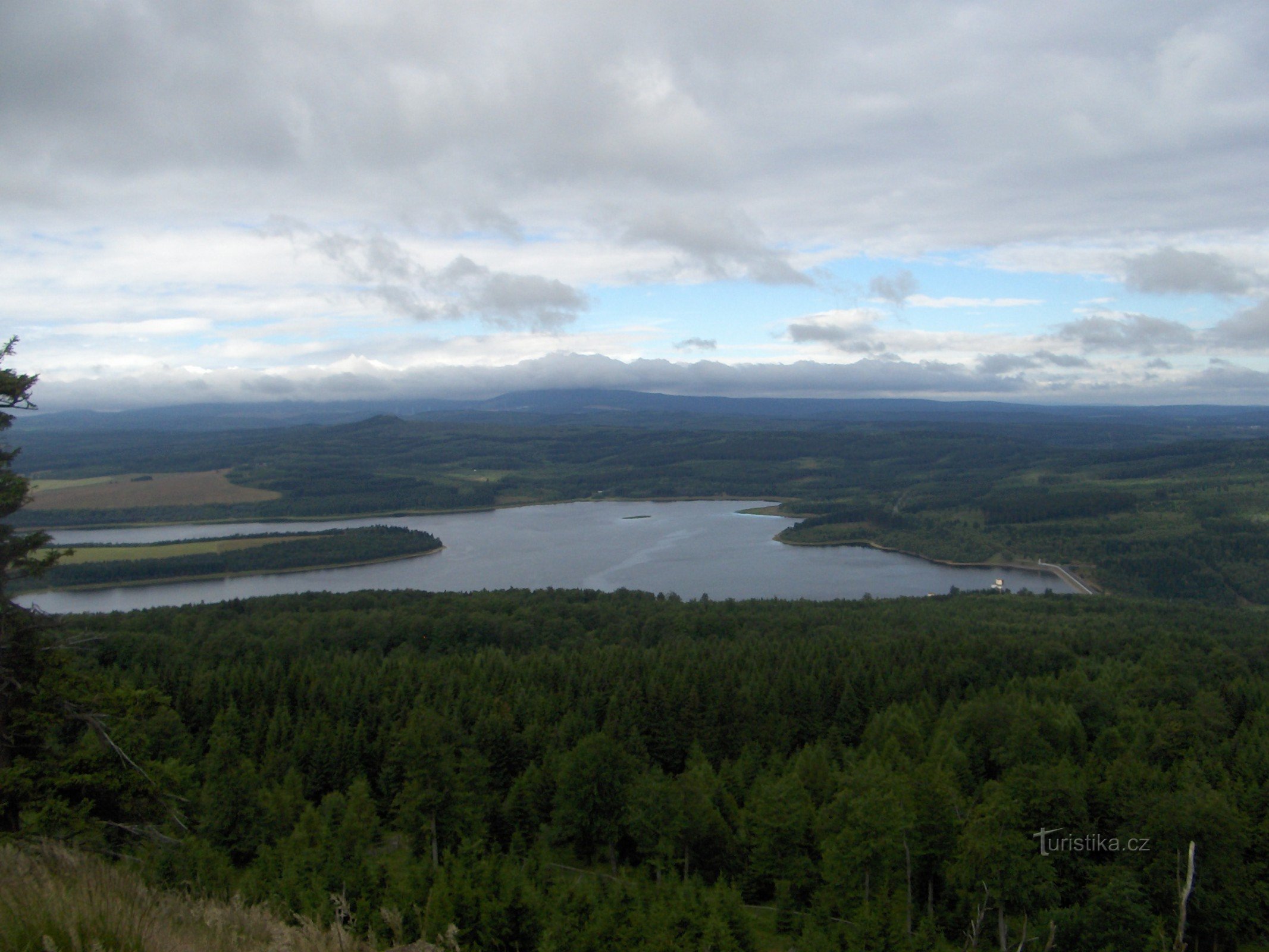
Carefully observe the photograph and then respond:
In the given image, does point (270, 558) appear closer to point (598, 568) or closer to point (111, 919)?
point (598, 568)

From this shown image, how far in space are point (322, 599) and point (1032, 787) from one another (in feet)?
108

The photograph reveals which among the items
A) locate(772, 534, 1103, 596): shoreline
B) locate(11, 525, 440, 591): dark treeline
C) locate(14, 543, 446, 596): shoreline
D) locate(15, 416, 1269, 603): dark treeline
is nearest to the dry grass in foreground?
locate(14, 543, 446, 596): shoreline

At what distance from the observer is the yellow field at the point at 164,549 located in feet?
196

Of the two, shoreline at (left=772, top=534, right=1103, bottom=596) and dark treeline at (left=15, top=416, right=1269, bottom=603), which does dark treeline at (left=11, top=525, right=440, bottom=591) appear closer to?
dark treeline at (left=15, top=416, right=1269, bottom=603)

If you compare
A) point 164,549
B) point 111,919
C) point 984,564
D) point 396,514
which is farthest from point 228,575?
point 111,919

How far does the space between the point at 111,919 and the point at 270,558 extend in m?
65.4

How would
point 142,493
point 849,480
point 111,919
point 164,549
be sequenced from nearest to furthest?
point 111,919
point 164,549
point 142,493
point 849,480

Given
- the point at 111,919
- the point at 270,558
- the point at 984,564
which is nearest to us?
the point at 111,919

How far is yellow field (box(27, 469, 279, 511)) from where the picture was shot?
8694 cm

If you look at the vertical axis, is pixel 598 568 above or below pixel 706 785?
below

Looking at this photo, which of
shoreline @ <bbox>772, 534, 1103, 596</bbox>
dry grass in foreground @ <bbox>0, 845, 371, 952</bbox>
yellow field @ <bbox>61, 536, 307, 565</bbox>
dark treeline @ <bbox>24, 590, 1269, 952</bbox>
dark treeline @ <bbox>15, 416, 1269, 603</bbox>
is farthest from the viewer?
dark treeline @ <bbox>15, 416, 1269, 603</bbox>

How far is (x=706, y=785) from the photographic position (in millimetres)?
13859

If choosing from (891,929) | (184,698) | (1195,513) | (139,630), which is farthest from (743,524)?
(891,929)

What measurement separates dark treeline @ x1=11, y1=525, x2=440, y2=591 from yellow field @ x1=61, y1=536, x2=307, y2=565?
487mm
